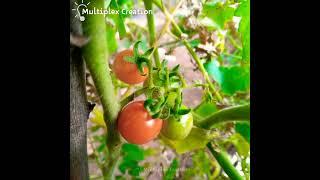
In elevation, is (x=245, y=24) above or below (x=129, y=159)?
above

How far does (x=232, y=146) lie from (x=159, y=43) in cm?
20

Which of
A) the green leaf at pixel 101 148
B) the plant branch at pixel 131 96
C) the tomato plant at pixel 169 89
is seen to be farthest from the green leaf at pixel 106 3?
the green leaf at pixel 101 148

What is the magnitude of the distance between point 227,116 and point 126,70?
0.44 ft

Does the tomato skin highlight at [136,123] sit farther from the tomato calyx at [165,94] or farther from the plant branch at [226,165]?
the plant branch at [226,165]

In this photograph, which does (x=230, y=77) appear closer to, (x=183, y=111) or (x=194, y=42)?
(x=194, y=42)

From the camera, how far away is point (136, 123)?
509mm

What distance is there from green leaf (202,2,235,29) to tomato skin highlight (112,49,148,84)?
15 cm

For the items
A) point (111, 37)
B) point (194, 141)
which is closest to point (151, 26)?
point (111, 37)

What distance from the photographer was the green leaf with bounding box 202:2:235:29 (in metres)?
0.61

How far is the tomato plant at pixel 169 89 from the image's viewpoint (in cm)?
51

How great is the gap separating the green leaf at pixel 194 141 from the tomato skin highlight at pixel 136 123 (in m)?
0.08

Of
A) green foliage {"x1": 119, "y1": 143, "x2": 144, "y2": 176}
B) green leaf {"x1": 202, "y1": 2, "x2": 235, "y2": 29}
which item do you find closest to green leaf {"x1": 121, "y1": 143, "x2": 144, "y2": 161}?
green foliage {"x1": 119, "y1": 143, "x2": 144, "y2": 176}

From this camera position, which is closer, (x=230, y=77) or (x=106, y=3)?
(x=106, y=3)
